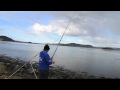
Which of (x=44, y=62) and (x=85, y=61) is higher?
(x=44, y=62)

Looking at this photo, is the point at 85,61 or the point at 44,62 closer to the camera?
the point at 44,62

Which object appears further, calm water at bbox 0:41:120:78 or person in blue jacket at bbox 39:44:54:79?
calm water at bbox 0:41:120:78

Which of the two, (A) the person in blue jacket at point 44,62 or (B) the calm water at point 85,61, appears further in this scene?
(B) the calm water at point 85,61

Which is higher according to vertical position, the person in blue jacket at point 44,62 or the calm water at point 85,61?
the person in blue jacket at point 44,62

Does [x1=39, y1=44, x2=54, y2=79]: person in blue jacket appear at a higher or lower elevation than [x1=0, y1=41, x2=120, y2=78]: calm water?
higher
